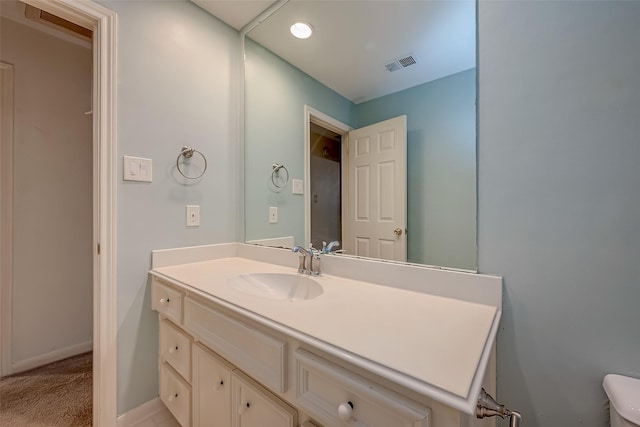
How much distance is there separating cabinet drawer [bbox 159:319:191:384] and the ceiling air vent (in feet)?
4.76

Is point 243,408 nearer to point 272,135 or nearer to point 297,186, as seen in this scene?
point 297,186

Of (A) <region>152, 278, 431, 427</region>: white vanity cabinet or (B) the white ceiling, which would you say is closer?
(A) <region>152, 278, 431, 427</region>: white vanity cabinet

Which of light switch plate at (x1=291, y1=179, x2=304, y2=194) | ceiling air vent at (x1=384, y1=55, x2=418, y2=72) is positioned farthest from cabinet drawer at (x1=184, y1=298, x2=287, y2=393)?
ceiling air vent at (x1=384, y1=55, x2=418, y2=72)

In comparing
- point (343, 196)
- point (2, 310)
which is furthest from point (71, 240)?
point (343, 196)

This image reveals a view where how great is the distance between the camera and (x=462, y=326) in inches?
26.5

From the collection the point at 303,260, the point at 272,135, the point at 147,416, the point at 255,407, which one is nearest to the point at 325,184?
the point at 303,260

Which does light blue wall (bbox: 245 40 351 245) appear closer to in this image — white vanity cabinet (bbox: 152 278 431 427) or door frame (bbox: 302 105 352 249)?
door frame (bbox: 302 105 352 249)

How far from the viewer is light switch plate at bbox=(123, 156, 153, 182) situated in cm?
123

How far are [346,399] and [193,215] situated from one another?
49.7 inches

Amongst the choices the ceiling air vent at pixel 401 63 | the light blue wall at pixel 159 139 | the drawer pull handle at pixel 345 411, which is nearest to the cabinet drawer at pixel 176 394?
the light blue wall at pixel 159 139

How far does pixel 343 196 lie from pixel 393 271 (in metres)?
0.46

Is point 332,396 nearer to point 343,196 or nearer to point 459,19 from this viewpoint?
point 343,196

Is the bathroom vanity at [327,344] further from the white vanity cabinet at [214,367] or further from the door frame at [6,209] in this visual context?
the door frame at [6,209]

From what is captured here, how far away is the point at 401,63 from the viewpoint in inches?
44.3
